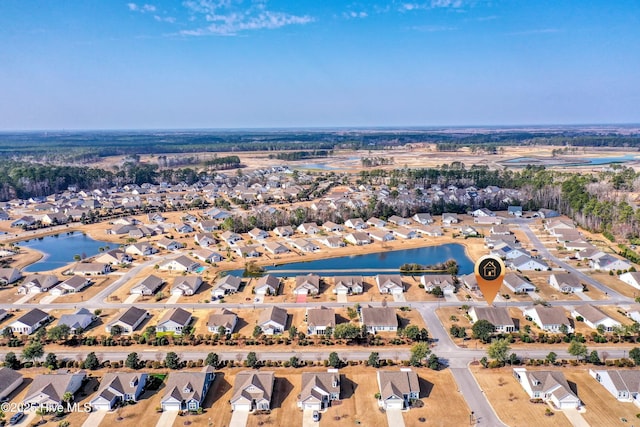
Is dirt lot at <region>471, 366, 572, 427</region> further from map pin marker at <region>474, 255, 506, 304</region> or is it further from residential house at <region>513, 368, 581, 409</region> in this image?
map pin marker at <region>474, 255, 506, 304</region>

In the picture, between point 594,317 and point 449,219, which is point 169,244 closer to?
point 449,219

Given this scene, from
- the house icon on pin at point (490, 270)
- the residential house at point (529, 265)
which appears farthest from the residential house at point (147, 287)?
the residential house at point (529, 265)

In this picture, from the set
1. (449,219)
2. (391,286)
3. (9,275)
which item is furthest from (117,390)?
(449,219)

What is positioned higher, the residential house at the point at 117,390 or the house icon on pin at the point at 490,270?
the house icon on pin at the point at 490,270

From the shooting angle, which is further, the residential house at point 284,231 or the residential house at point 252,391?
the residential house at point 284,231

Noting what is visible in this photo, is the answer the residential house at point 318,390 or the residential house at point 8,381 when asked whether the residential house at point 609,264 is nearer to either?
the residential house at point 318,390

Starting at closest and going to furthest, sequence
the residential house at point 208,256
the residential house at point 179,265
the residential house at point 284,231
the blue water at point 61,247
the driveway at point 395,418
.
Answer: the driveway at point 395,418
the residential house at point 179,265
the residential house at point 208,256
the blue water at point 61,247
the residential house at point 284,231

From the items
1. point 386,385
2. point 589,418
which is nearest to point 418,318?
point 386,385
